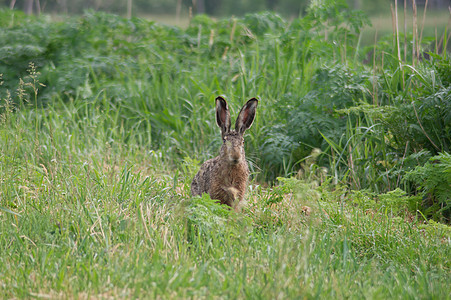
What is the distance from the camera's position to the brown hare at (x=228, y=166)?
4.63 m

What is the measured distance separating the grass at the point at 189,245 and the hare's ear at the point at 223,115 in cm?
77

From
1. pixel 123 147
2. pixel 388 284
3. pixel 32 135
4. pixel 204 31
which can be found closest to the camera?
pixel 388 284

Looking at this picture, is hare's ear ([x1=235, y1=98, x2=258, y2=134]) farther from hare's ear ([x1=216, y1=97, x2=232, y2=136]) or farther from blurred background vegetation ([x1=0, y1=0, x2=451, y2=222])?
blurred background vegetation ([x1=0, y1=0, x2=451, y2=222])

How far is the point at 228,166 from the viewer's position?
4730 millimetres

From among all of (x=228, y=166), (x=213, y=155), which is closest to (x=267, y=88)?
(x=213, y=155)

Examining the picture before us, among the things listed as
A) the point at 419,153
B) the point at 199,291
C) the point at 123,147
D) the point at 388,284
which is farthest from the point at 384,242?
the point at 123,147

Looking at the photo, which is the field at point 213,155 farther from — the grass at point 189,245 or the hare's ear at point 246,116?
the hare's ear at point 246,116

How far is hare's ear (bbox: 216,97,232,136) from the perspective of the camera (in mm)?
4695

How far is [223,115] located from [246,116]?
0.22 meters

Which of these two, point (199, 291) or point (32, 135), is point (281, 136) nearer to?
point (32, 135)

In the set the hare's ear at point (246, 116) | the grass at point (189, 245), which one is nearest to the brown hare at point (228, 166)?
the hare's ear at point (246, 116)

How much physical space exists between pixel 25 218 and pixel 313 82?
373 centimetres

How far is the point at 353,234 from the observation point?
4258 mm

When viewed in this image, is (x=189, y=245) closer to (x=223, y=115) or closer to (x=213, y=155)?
(x=223, y=115)
